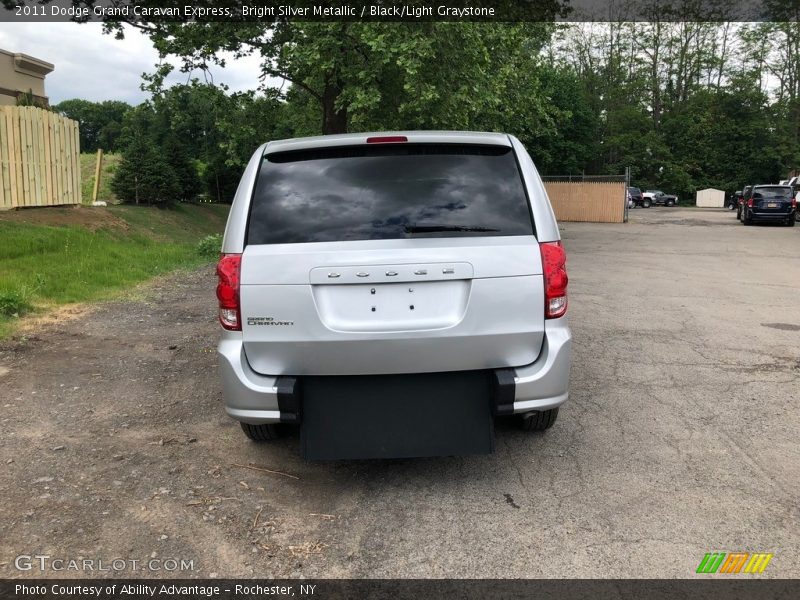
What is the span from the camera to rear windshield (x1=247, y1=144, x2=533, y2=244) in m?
3.52

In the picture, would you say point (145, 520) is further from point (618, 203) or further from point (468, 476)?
point (618, 203)

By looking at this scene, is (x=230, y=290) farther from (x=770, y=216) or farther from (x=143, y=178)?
(x=770, y=216)

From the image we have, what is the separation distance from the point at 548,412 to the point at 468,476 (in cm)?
70

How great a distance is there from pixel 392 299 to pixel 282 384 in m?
0.75

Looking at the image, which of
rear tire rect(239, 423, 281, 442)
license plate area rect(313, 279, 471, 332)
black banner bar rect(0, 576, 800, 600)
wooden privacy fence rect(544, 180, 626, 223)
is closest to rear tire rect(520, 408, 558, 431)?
license plate area rect(313, 279, 471, 332)

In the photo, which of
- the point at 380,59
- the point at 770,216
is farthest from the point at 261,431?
the point at 770,216

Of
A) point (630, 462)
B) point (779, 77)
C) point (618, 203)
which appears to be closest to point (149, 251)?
point (630, 462)

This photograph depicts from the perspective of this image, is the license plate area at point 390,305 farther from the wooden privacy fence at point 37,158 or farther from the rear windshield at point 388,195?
the wooden privacy fence at point 37,158

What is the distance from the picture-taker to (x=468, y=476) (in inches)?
153

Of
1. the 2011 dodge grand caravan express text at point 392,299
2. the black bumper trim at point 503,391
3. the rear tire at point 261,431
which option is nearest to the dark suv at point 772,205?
the 2011 dodge grand caravan express text at point 392,299

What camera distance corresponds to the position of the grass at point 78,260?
8.45 meters

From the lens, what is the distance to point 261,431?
412 centimetres

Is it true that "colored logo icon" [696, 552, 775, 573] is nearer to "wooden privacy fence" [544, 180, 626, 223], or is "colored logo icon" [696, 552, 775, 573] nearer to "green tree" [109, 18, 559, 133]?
"green tree" [109, 18, 559, 133]

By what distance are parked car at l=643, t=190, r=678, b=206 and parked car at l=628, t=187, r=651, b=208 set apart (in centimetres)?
72
